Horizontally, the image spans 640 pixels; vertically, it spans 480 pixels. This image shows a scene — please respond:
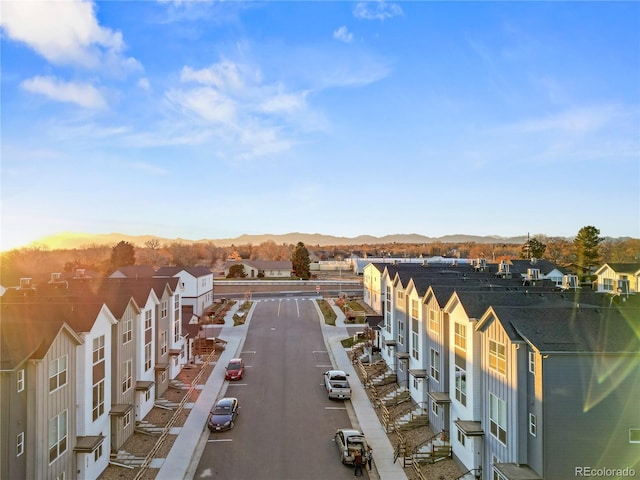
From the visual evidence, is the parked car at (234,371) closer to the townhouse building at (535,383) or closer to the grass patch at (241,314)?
the townhouse building at (535,383)

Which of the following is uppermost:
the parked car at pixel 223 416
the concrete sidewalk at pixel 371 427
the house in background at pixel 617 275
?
the house in background at pixel 617 275

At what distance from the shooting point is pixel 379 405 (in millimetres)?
26938

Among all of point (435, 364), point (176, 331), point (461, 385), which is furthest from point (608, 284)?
point (176, 331)

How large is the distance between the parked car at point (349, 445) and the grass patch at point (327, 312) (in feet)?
102

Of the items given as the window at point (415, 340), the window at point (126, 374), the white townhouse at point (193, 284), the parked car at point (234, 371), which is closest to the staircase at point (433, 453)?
the window at point (415, 340)

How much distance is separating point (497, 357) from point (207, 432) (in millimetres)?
16432

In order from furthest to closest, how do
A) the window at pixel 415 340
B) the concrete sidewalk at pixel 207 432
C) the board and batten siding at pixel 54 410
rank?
the window at pixel 415 340, the concrete sidewalk at pixel 207 432, the board and batten siding at pixel 54 410

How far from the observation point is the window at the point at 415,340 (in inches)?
1081

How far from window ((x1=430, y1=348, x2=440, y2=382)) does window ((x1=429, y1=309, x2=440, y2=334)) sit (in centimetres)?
126

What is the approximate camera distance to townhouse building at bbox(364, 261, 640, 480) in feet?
45.3

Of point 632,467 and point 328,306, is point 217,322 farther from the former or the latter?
point 632,467

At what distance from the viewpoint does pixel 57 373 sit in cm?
1662

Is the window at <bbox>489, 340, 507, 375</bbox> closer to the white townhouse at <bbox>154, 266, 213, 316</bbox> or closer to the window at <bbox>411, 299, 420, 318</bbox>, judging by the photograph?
the window at <bbox>411, 299, 420, 318</bbox>

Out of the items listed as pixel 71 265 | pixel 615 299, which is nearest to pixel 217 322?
pixel 615 299
